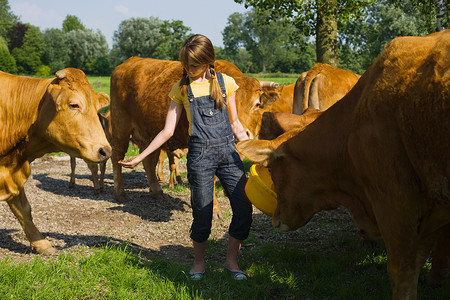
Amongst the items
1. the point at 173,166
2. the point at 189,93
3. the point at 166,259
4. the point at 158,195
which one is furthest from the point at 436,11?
the point at 166,259

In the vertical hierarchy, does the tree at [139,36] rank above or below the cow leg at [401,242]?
above

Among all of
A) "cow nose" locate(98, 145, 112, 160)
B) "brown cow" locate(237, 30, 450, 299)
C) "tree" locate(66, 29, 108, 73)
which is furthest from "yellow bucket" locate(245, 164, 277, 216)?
"tree" locate(66, 29, 108, 73)

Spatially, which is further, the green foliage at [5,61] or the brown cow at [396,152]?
the green foliage at [5,61]

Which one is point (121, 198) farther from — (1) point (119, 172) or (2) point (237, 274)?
(2) point (237, 274)

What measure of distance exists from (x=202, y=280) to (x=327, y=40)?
1165 cm

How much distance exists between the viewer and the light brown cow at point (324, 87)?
8.66 meters

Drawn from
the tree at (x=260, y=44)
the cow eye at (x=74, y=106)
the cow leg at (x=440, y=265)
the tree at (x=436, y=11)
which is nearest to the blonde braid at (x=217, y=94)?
the cow eye at (x=74, y=106)

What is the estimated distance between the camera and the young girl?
4.47 meters

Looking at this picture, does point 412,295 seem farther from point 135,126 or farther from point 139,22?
point 139,22

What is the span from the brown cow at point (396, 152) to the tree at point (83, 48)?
92016 mm

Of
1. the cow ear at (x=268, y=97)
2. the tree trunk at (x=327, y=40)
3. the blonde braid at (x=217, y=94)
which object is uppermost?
the tree trunk at (x=327, y=40)

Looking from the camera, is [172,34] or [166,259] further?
[172,34]

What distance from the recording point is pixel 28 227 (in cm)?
544

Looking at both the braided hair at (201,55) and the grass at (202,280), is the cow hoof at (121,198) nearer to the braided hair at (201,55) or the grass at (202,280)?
the grass at (202,280)
